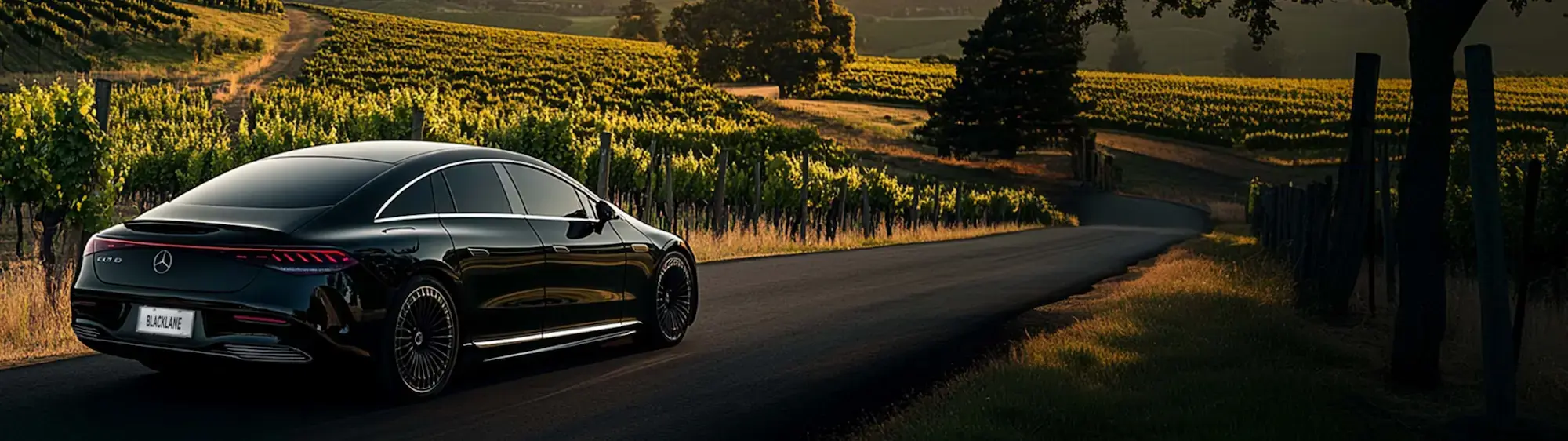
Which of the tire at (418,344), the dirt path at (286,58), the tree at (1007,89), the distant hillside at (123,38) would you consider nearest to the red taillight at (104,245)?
the tire at (418,344)

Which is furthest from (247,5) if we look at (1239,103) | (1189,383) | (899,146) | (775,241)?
(1189,383)

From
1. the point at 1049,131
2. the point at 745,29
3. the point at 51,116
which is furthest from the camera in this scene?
the point at 745,29

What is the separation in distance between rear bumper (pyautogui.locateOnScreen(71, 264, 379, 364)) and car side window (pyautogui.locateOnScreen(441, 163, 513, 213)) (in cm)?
146

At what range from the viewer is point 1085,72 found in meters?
143

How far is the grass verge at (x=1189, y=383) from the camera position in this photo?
8.33m

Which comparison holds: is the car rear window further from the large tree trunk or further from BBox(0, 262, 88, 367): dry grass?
the large tree trunk

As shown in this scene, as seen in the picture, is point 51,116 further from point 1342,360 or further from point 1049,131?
point 1049,131

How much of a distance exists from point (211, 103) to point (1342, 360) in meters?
49.0

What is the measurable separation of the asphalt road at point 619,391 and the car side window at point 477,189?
3.84 feet

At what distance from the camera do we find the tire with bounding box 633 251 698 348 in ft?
36.2

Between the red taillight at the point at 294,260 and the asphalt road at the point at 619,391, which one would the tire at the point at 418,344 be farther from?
the red taillight at the point at 294,260

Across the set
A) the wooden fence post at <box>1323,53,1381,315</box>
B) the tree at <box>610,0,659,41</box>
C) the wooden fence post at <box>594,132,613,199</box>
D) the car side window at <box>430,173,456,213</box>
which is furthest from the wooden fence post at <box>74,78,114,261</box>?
the tree at <box>610,0,659,41</box>

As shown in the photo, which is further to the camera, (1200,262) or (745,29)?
(745,29)

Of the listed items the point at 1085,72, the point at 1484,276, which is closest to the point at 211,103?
the point at 1484,276
